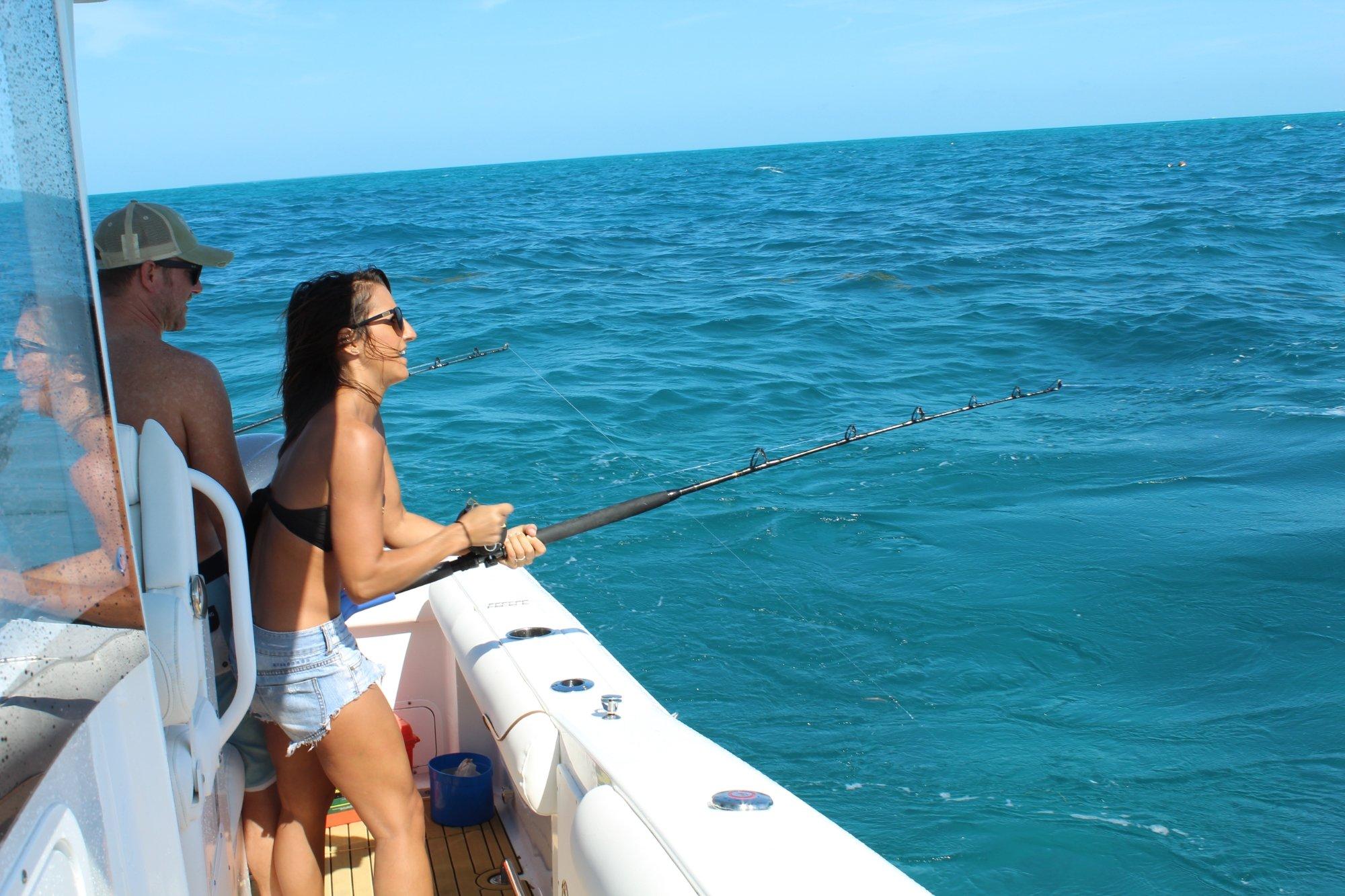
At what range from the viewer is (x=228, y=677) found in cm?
184

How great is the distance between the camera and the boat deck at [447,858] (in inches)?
100.0

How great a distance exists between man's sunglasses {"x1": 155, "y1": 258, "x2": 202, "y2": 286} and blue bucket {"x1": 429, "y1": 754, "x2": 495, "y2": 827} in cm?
141

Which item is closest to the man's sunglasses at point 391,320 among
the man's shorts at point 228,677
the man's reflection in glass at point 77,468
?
the man's shorts at point 228,677

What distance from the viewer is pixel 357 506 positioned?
1724 mm

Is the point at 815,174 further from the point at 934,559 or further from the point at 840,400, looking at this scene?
the point at 934,559

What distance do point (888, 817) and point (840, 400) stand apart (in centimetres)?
601

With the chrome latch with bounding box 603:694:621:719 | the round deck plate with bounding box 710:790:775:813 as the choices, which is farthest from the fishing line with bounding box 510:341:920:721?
the round deck plate with bounding box 710:790:775:813

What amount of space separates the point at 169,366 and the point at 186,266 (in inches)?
8.8

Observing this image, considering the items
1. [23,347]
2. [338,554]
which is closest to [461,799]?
[338,554]

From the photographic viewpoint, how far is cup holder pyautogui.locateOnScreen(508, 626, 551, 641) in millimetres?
2570

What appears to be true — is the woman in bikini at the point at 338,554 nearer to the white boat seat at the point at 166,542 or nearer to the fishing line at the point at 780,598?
the white boat seat at the point at 166,542

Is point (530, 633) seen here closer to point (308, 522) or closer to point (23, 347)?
point (308, 522)

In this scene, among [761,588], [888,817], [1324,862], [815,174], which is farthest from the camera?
[815,174]

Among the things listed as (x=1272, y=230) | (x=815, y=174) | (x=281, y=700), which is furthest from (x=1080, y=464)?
(x=815, y=174)
